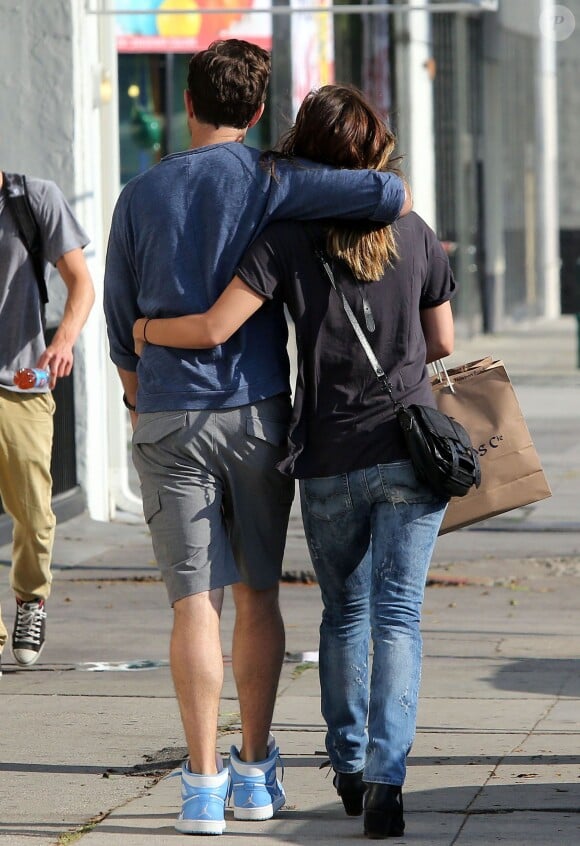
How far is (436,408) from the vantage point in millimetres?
4531

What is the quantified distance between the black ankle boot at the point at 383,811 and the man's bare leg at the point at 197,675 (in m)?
0.39

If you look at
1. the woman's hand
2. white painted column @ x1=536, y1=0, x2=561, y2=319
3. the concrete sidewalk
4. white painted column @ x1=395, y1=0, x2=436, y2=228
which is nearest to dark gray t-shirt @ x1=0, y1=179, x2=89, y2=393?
the concrete sidewalk

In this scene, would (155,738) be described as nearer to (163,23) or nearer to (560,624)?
(560,624)

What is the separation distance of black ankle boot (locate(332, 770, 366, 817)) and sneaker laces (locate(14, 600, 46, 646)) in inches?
89.7

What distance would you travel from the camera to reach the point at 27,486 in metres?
6.55

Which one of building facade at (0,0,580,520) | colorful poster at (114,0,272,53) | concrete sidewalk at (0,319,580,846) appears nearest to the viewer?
concrete sidewalk at (0,319,580,846)

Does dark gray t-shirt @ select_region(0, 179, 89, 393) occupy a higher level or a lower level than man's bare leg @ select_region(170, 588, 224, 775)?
higher

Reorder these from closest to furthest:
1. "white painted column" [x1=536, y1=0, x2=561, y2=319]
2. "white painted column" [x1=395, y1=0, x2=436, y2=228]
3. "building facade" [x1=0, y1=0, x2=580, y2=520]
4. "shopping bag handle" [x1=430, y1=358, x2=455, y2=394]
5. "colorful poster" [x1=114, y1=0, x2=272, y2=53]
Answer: "shopping bag handle" [x1=430, y1=358, x2=455, y2=394]
"building facade" [x1=0, y1=0, x2=580, y2=520]
"colorful poster" [x1=114, y1=0, x2=272, y2=53]
"white painted column" [x1=395, y1=0, x2=436, y2=228]
"white painted column" [x1=536, y1=0, x2=561, y2=319]

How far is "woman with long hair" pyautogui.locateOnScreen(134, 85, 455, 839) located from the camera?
14.0 feet

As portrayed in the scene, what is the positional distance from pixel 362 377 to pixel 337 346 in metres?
0.10

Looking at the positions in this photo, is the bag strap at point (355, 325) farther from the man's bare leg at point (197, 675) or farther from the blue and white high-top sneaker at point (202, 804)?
the blue and white high-top sneaker at point (202, 804)

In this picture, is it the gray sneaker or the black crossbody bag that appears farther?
the gray sneaker

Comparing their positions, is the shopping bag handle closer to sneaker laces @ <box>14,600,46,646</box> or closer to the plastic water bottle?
the plastic water bottle

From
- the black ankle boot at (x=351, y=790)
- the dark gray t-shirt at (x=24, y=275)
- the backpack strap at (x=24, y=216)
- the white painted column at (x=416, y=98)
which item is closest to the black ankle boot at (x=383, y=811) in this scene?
the black ankle boot at (x=351, y=790)
